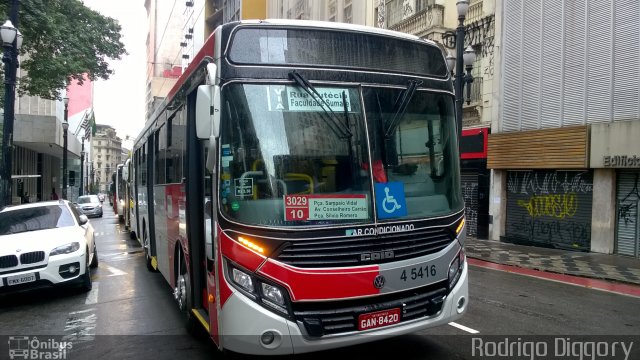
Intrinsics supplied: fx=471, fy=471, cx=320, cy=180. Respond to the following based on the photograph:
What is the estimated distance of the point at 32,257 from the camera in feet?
23.5

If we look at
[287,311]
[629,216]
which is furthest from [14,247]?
[629,216]

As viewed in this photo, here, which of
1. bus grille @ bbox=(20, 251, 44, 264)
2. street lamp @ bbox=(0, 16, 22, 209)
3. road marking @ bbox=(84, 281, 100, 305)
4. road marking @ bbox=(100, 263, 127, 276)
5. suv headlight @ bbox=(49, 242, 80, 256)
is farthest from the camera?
street lamp @ bbox=(0, 16, 22, 209)

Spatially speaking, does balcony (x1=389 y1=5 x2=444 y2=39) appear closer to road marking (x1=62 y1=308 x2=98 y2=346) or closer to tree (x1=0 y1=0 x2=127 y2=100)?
tree (x1=0 y1=0 x2=127 y2=100)

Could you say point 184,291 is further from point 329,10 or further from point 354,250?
point 329,10

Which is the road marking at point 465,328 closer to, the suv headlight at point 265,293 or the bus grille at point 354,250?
the bus grille at point 354,250

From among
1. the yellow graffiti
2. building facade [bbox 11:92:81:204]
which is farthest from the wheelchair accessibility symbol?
building facade [bbox 11:92:81:204]

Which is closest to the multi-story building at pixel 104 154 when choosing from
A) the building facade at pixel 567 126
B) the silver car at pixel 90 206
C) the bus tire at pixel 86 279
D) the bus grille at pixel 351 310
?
the silver car at pixel 90 206

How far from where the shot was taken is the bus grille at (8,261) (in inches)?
275

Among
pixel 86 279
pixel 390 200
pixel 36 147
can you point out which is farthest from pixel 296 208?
pixel 36 147

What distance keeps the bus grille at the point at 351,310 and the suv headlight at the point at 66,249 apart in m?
5.37

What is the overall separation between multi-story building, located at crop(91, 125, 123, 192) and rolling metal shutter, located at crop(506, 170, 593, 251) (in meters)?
139

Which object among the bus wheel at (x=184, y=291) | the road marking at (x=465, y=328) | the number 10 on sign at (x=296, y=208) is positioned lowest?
the road marking at (x=465, y=328)

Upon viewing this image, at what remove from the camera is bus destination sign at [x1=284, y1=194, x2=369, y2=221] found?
3852 millimetres

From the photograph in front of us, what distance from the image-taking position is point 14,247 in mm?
7125
